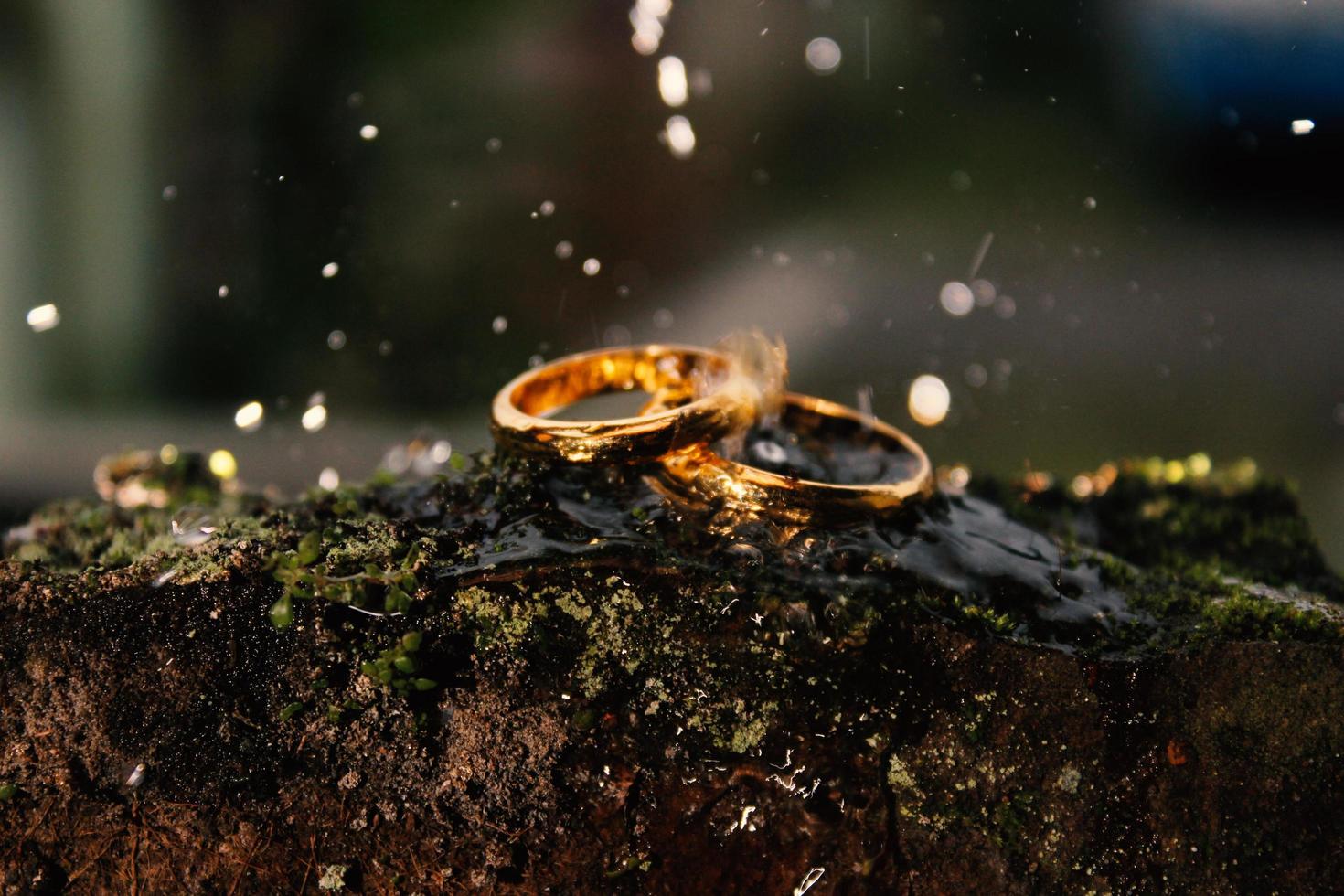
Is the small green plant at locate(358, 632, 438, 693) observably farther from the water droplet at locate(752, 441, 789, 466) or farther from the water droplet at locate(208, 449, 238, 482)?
the water droplet at locate(208, 449, 238, 482)

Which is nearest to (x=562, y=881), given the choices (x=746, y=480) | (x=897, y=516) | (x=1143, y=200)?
(x=746, y=480)

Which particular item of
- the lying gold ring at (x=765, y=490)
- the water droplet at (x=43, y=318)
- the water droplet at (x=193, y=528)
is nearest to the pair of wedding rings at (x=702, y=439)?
the lying gold ring at (x=765, y=490)

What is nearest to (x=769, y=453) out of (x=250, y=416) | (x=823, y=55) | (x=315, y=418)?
(x=823, y=55)

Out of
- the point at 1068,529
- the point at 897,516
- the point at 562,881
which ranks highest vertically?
the point at 897,516

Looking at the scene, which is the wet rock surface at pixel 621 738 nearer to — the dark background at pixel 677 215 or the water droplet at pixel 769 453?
the water droplet at pixel 769 453

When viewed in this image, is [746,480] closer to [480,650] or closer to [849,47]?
[480,650]

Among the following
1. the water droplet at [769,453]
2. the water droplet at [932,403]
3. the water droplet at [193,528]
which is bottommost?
the water droplet at [932,403]
